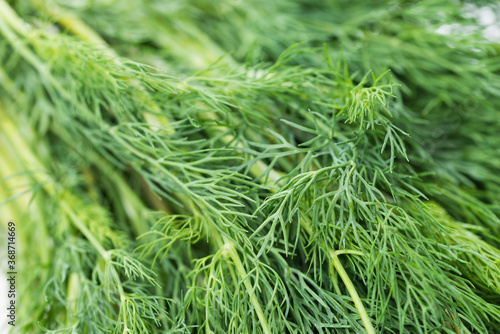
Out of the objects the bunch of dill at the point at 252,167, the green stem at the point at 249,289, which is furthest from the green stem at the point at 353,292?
the green stem at the point at 249,289

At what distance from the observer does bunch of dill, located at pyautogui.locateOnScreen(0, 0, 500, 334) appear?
61 cm

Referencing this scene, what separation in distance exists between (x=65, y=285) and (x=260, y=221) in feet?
1.61

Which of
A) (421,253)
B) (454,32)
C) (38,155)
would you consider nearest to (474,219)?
(421,253)

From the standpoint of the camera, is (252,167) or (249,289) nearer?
(249,289)

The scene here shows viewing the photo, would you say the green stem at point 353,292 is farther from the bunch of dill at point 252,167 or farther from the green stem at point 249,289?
the green stem at point 249,289

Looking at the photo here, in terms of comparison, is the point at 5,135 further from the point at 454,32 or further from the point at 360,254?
the point at 454,32

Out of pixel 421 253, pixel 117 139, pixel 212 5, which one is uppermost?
pixel 212 5

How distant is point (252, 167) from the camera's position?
0.77 m

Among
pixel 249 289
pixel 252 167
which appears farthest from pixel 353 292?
pixel 252 167

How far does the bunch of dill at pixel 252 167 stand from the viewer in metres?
0.61

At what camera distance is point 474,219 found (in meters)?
0.81

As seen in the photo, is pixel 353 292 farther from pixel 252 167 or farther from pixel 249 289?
pixel 252 167

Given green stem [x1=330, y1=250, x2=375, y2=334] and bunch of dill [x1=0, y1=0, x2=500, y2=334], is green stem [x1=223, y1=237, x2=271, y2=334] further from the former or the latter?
green stem [x1=330, y1=250, x2=375, y2=334]

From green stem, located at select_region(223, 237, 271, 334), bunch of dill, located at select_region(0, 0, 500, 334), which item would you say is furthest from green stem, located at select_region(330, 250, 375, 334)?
green stem, located at select_region(223, 237, 271, 334)
